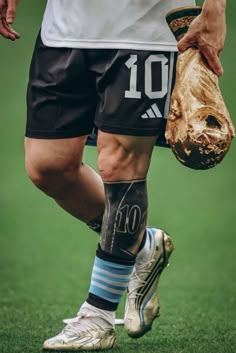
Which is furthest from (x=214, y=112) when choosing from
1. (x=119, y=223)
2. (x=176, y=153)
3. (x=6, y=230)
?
(x=6, y=230)

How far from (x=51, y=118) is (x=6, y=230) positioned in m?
3.69

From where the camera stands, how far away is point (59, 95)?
5312 mm

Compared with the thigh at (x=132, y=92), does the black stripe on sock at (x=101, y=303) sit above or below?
below

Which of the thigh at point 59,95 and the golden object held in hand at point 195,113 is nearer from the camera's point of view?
the golden object held in hand at point 195,113

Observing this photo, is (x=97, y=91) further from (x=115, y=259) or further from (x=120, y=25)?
(x=115, y=259)

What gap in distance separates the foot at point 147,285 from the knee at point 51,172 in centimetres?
46

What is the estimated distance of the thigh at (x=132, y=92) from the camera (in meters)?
5.14

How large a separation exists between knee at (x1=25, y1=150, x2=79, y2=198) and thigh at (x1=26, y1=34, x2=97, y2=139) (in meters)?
0.10

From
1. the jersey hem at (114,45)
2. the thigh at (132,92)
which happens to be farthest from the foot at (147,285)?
the jersey hem at (114,45)

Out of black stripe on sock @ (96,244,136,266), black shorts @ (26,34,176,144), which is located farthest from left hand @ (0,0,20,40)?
black stripe on sock @ (96,244,136,266)

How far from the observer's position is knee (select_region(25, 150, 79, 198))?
5.39 metres

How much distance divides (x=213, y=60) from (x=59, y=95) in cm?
62

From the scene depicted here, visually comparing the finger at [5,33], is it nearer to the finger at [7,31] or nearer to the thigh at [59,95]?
the finger at [7,31]

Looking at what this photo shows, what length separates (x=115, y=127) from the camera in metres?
5.14
